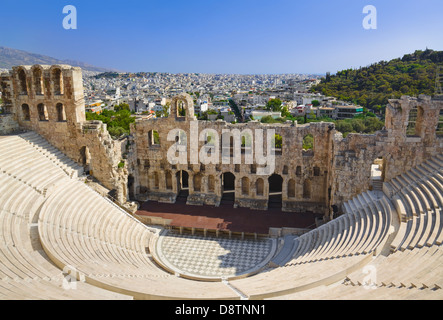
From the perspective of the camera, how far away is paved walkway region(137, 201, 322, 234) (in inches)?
829

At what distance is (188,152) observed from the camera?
79.9 ft

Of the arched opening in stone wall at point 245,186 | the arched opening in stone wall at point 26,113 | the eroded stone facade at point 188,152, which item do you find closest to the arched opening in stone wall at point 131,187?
the eroded stone facade at point 188,152

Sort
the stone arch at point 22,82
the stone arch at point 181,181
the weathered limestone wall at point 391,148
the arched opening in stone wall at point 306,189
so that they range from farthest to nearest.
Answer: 1. the stone arch at point 181,181
2. the arched opening in stone wall at point 306,189
3. the stone arch at point 22,82
4. the weathered limestone wall at point 391,148

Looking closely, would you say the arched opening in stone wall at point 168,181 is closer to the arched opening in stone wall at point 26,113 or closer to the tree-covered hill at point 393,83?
the arched opening in stone wall at point 26,113

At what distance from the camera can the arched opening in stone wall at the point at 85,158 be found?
23567 mm

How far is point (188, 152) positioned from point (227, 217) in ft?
18.7

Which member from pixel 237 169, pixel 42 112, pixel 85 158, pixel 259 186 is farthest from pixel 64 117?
pixel 259 186

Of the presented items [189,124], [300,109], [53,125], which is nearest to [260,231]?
[189,124]

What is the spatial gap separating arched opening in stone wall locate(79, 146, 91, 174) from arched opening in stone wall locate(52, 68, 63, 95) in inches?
169

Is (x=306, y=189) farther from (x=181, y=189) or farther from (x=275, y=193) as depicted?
(x=181, y=189)

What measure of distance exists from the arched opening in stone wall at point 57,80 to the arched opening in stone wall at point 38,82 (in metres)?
0.96

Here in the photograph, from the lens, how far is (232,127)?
75.4 ft

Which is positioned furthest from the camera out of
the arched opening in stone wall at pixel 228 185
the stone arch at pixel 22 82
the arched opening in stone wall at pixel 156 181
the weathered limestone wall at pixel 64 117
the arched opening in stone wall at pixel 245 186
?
the arched opening in stone wall at pixel 228 185

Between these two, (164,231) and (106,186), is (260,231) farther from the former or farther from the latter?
(106,186)
